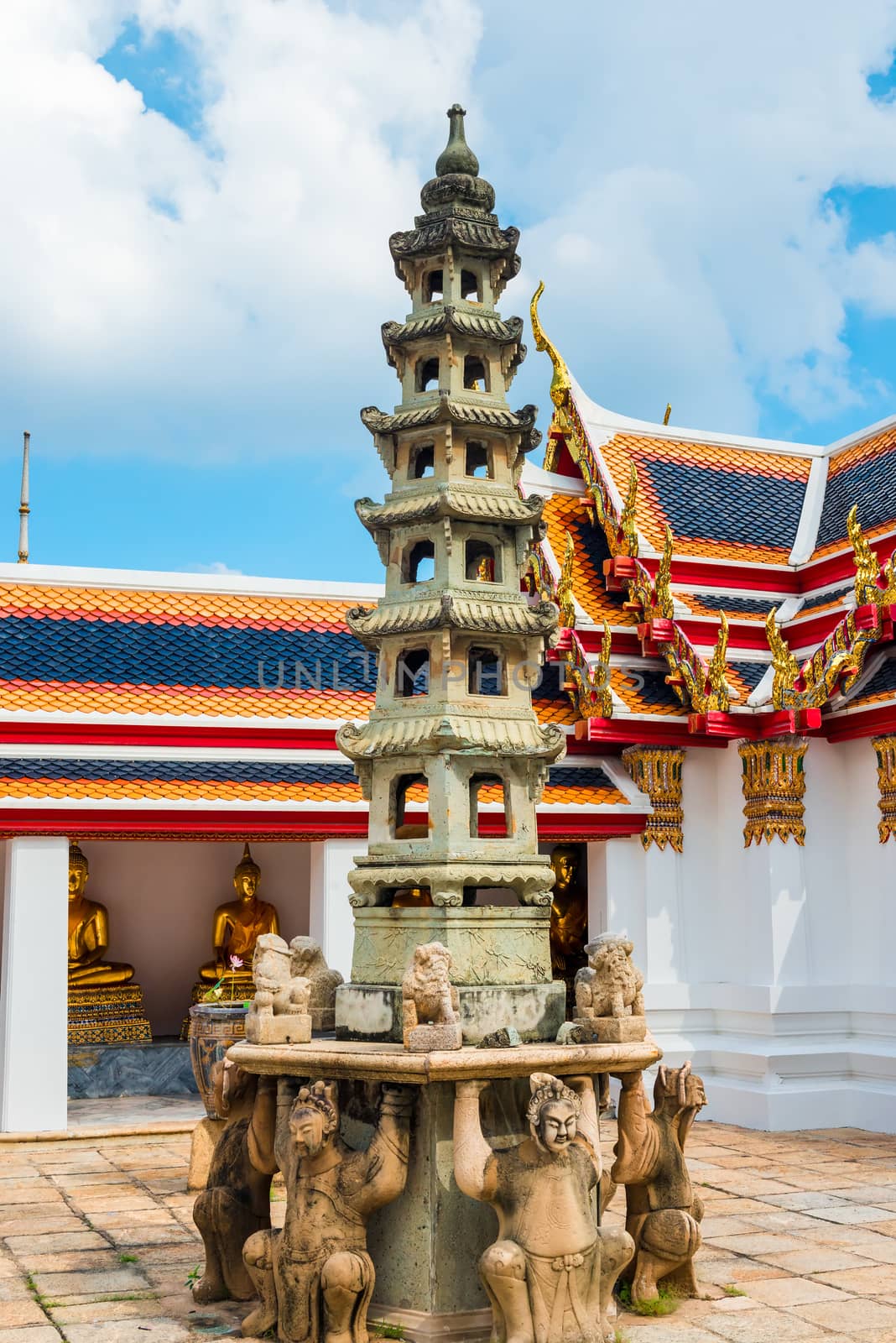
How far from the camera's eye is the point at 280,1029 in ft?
21.1

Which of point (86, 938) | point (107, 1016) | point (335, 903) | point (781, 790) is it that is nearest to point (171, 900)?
point (86, 938)

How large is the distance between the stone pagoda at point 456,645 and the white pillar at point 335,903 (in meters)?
4.72

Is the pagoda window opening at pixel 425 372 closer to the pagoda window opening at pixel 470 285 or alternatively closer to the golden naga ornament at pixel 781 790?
the pagoda window opening at pixel 470 285

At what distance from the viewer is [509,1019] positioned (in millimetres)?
6410

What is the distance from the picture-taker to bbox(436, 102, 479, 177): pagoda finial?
7.52 m

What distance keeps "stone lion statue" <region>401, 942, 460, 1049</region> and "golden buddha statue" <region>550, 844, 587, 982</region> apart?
781 cm

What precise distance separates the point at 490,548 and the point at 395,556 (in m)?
0.49

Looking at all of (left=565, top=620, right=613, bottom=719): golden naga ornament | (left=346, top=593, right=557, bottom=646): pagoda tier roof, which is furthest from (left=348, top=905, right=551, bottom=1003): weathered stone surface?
(left=565, top=620, right=613, bottom=719): golden naga ornament

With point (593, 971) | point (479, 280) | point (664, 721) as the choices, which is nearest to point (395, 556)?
point (479, 280)

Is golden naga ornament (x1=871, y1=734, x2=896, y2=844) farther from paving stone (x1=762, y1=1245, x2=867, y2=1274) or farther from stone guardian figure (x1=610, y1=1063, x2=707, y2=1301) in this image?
stone guardian figure (x1=610, y1=1063, x2=707, y2=1301)

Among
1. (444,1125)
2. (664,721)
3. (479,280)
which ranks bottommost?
(444,1125)

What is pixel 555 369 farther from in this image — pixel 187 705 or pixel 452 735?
pixel 452 735

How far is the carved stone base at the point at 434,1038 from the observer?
19.2 ft

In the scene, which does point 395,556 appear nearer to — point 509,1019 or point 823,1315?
point 509,1019
